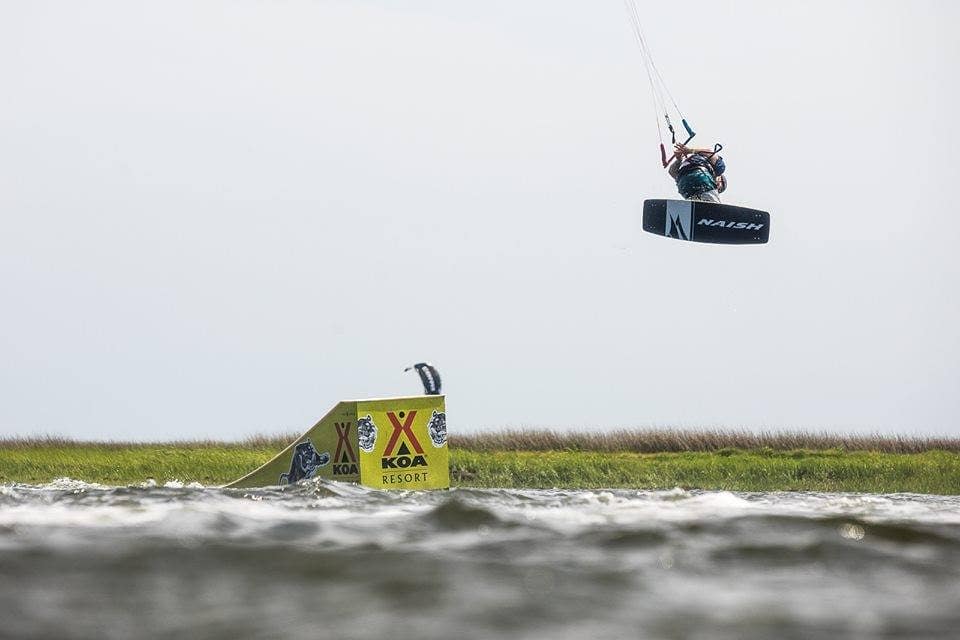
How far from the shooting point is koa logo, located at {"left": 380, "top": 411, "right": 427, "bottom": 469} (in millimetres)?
15867

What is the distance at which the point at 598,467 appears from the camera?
2445 centimetres

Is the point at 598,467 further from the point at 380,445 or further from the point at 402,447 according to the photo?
the point at 380,445

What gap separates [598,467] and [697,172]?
241 inches

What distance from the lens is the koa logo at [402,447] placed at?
1587 centimetres

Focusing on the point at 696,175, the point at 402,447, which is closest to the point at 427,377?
the point at 402,447

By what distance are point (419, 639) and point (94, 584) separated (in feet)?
6.11

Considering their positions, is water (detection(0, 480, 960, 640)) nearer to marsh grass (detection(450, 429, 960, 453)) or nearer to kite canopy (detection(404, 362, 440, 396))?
kite canopy (detection(404, 362, 440, 396))

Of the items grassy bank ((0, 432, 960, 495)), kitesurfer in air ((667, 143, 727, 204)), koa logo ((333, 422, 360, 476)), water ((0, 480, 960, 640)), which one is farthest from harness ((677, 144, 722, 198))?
water ((0, 480, 960, 640))

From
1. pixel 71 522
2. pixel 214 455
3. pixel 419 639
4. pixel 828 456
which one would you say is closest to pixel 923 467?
pixel 828 456

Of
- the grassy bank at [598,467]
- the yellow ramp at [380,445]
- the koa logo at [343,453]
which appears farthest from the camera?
the grassy bank at [598,467]

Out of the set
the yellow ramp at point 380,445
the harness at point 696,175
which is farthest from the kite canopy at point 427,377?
the harness at point 696,175

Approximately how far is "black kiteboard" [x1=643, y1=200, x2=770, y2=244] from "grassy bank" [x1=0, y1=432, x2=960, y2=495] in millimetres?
4701

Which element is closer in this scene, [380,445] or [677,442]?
[380,445]

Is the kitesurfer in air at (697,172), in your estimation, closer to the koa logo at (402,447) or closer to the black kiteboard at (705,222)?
the black kiteboard at (705,222)
